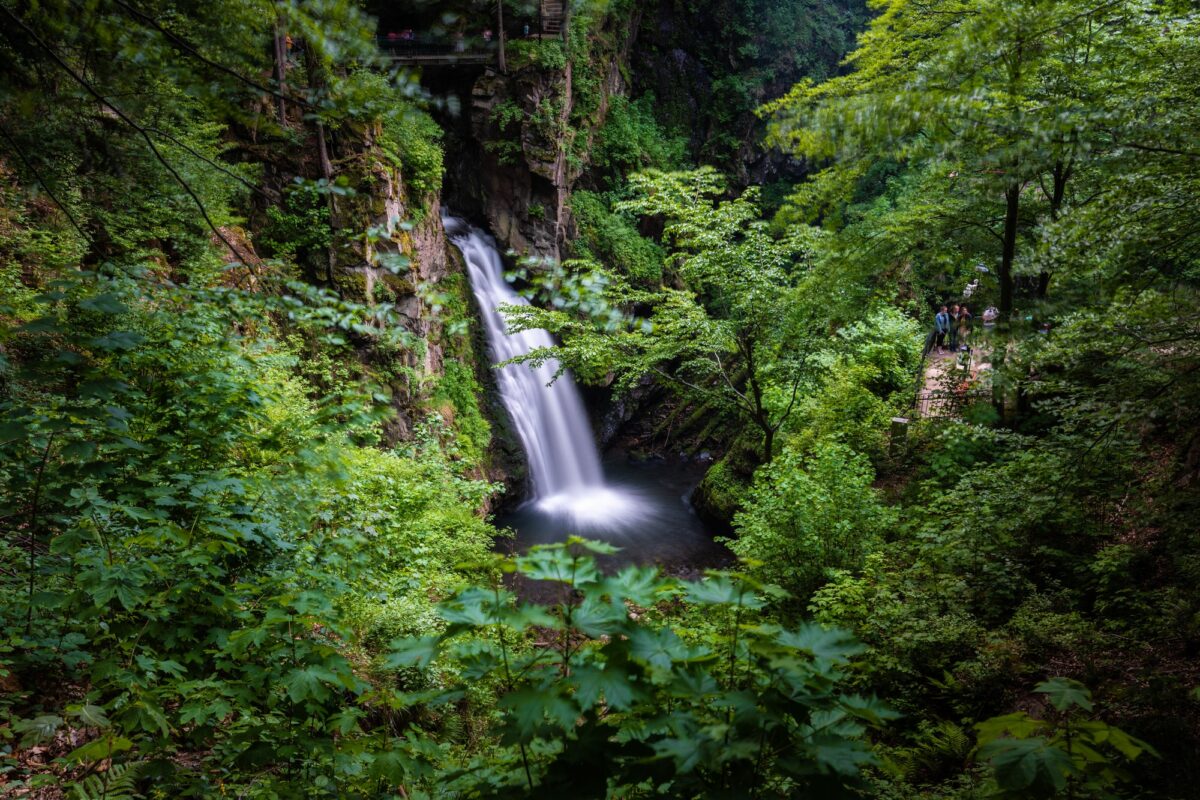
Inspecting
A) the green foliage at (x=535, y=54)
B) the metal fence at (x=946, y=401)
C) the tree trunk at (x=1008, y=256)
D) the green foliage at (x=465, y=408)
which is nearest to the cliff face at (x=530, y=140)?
the green foliage at (x=535, y=54)

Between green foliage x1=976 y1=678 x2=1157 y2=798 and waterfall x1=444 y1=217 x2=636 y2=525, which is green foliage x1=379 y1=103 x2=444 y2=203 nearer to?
waterfall x1=444 y1=217 x2=636 y2=525

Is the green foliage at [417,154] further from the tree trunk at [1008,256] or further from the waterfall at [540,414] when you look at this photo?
the tree trunk at [1008,256]

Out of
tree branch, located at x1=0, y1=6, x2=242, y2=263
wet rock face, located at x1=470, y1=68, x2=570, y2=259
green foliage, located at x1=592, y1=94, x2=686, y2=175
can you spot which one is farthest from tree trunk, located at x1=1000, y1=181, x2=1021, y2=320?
green foliage, located at x1=592, y1=94, x2=686, y2=175

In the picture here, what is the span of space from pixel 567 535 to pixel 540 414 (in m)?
11.2

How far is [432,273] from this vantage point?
43.6 feet

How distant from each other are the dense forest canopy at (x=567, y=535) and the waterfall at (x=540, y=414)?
14.7 feet

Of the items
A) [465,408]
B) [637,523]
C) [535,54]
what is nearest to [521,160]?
[535,54]

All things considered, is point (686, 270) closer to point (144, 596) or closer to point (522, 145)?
point (144, 596)

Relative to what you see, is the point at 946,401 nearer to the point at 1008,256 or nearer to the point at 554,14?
the point at 1008,256

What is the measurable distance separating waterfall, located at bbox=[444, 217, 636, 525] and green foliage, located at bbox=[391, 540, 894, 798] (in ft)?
41.1

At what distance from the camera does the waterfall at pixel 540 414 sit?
49.7ft

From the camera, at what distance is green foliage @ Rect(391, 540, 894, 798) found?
4.50 ft

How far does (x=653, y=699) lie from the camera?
1538mm

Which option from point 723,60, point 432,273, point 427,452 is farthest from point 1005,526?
point 723,60
